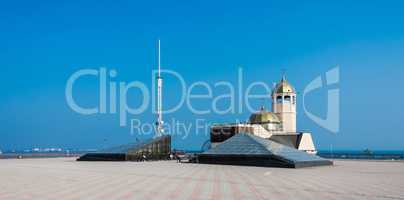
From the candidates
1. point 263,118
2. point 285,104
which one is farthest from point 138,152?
point 285,104

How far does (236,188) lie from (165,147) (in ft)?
120

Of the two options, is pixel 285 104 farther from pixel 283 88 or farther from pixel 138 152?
pixel 138 152

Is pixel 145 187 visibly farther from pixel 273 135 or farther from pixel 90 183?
pixel 273 135

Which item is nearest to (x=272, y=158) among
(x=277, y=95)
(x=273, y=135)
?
(x=273, y=135)

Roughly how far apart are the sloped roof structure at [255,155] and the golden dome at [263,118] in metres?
35.7

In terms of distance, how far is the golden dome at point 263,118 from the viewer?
80688mm

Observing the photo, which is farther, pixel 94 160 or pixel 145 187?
pixel 94 160

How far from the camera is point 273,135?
253 ft

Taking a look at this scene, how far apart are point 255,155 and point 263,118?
138 ft

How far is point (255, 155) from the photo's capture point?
3925 centimetres

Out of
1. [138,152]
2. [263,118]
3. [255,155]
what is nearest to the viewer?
[255,155]

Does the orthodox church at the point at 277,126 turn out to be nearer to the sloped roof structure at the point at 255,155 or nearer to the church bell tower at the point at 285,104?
the church bell tower at the point at 285,104

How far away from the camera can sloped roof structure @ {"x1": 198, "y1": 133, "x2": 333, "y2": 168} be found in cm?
3725

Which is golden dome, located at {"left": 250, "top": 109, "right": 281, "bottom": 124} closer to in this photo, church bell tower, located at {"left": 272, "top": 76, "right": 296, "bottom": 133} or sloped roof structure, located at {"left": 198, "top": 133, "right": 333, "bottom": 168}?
church bell tower, located at {"left": 272, "top": 76, "right": 296, "bottom": 133}
